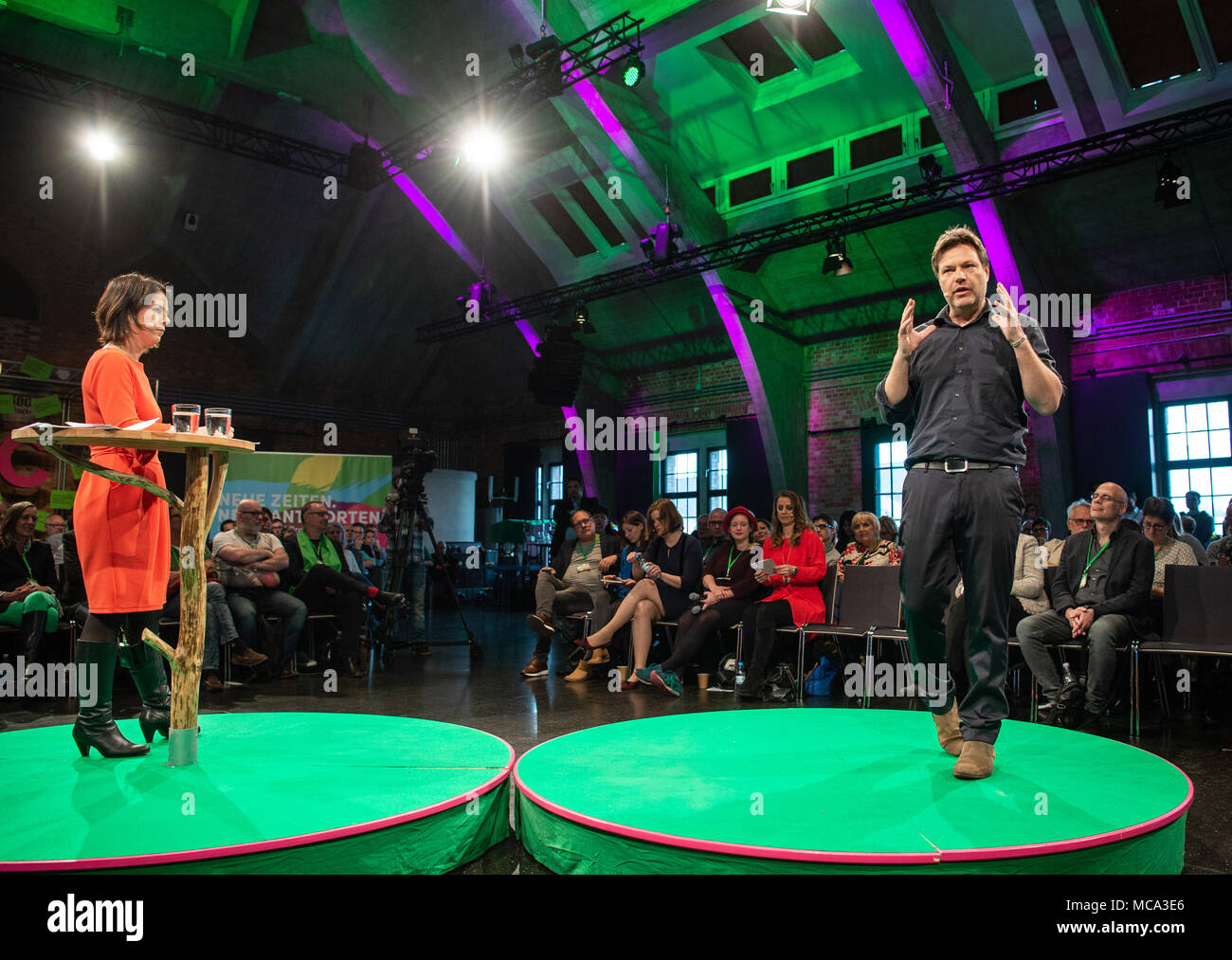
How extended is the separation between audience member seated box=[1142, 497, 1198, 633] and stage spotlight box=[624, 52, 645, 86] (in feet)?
19.4

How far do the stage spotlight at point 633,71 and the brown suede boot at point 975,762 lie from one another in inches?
293

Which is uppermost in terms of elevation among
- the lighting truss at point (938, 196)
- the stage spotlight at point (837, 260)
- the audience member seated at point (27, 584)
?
the lighting truss at point (938, 196)

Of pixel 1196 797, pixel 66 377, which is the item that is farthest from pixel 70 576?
pixel 66 377

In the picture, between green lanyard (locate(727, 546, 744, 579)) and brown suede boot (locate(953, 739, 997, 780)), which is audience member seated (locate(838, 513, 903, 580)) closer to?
green lanyard (locate(727, 546, 744, 579))

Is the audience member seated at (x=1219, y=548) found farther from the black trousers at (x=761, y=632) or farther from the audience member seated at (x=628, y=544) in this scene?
the audience member seated at (x=628, y=544)

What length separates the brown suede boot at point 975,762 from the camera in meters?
2.21

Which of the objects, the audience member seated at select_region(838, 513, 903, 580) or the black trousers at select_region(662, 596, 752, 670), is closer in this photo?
the black trousers at select_region(662, 596, 752, 670)

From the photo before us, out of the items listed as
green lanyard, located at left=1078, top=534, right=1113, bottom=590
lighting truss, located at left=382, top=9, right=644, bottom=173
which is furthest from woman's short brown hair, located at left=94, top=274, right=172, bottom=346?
lighting truss, located at left=382, top=9, right=644, bottom=173

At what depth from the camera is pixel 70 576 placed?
514 cm

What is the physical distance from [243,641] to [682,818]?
429 centimetres

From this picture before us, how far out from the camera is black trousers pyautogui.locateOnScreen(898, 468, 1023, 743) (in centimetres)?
220

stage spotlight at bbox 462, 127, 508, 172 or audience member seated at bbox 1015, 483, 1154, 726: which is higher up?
stage spotlight at bbox 462, 127, 508, 172

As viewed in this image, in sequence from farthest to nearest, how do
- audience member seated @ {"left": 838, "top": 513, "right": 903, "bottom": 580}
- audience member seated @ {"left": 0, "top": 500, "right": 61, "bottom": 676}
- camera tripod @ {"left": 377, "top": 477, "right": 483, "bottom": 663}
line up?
camera tripod @ {"left": 377, "top": 477, "right": 483, "bottom": 663} → audience member seated @ {"left": 838, "top": 513, "right": 903, "bottom": 580} → audience member seated @ {"left": 0, "top": 500, "right": 61, "bottom": 676}

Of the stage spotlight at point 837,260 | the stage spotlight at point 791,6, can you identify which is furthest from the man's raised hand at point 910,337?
the stage spotlight at point 837,260
